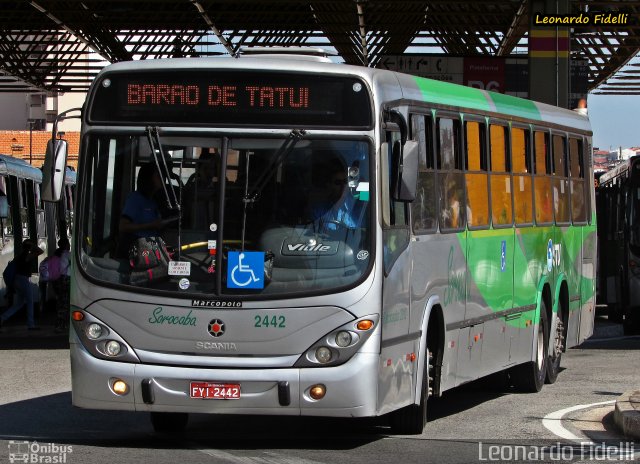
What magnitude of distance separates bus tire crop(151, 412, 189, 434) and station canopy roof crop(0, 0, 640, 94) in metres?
14.8

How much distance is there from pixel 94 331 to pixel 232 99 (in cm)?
190

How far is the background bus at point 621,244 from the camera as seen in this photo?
82.0 feet

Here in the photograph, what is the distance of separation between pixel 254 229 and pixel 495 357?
4224 millimetres

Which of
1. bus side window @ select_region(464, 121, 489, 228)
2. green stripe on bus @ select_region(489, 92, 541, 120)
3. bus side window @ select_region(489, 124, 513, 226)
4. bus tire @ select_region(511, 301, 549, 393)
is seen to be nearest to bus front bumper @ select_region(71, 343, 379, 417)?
bus side window @ select_region(464, 121, 489, 228)

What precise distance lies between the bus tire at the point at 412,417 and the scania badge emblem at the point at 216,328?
1.93 meters

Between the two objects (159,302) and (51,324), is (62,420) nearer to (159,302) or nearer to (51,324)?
(159,302)

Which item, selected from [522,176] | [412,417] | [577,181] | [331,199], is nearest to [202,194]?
[331,199]

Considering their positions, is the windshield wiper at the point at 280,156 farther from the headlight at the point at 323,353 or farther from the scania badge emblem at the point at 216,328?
the headlight at the point at 323,353

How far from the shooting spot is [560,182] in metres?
16.5

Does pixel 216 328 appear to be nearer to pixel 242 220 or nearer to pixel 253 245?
pixel 253 245

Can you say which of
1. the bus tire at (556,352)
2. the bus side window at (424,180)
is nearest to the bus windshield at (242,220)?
the bus side window at (424,180)

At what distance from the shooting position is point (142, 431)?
1173cm

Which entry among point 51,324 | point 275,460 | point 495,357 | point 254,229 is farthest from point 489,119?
point 51,324

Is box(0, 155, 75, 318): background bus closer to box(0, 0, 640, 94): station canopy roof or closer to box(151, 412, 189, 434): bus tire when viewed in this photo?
box(0, 0, 640, 94): station canopy roof
